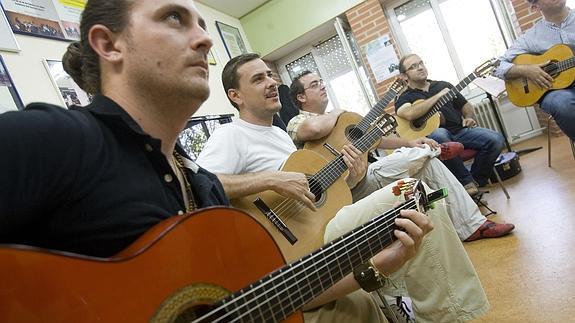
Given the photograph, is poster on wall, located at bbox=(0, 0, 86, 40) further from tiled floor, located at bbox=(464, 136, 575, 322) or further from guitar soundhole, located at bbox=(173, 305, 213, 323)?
tiled floor, located at bbox=(464, 136, 575, 322)

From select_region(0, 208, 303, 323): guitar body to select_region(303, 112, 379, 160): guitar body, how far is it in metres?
1.60


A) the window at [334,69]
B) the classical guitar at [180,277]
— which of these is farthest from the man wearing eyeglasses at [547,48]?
the window at [334,69]

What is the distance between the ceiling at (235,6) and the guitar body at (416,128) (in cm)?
304

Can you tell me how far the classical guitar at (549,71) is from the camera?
264cm

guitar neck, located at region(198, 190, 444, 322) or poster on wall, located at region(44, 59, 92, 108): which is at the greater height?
poster on wall, located at region(44, 59, 92, 108)

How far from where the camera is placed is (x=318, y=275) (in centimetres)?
85

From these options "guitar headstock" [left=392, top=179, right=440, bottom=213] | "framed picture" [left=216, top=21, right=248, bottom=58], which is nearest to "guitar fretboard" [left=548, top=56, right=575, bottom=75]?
"guitar headstock" [left=392, top=179, right=440, bottom=213]

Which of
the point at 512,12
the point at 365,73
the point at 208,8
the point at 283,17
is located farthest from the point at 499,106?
the point at 208,8

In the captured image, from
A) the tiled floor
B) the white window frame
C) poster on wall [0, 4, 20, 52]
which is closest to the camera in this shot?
the tiled floor

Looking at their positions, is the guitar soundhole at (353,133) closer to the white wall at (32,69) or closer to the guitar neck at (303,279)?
the guitar neck at (303,279)

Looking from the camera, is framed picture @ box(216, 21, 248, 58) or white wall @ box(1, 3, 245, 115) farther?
framed picture @ box(216, 21, 248, 58)

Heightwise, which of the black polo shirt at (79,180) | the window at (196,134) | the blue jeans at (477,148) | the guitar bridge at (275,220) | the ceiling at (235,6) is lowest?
the blue jeans at (477,148)

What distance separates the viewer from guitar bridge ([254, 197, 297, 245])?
1659 mm

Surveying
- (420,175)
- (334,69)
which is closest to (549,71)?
(420,175)
